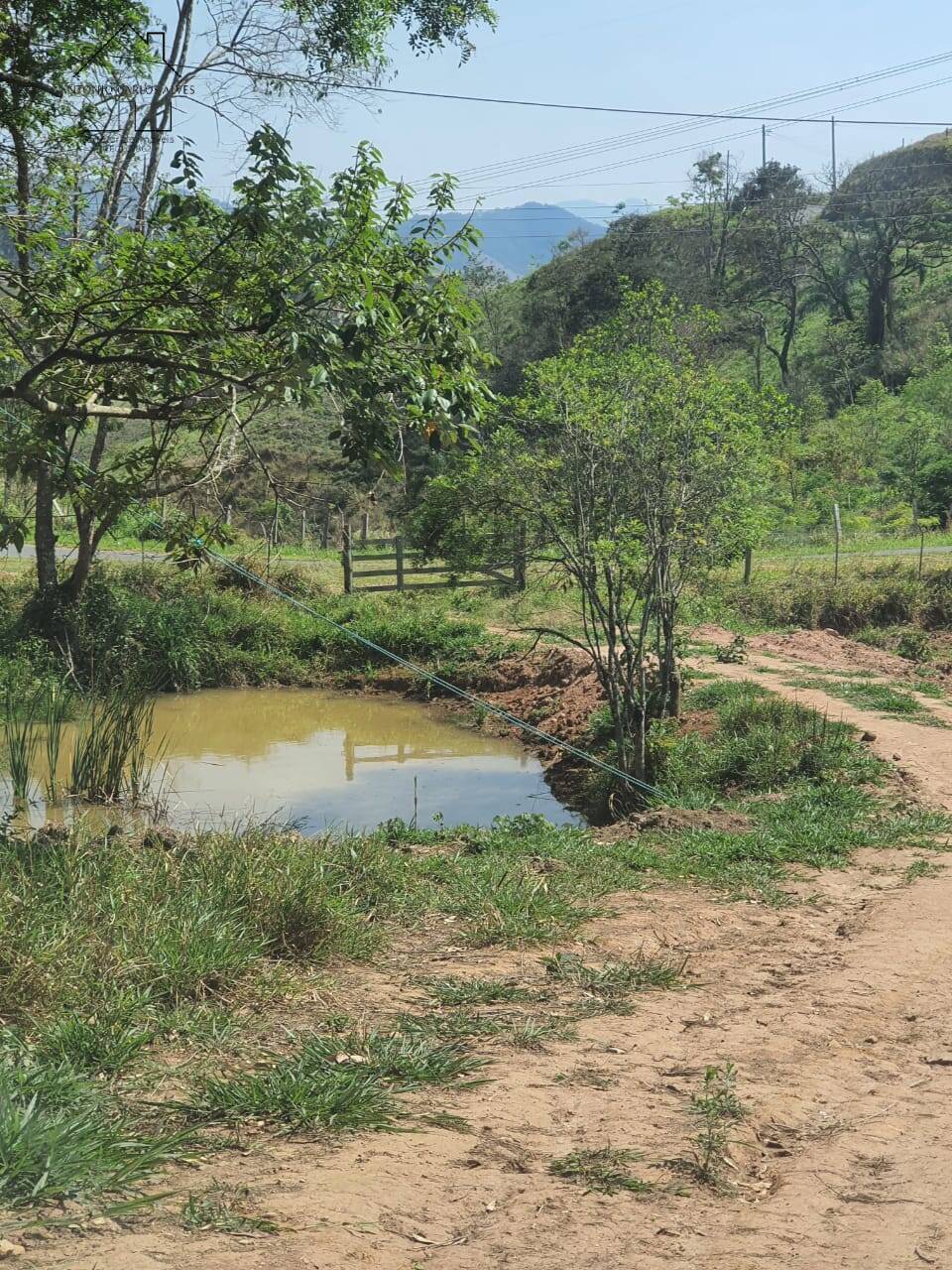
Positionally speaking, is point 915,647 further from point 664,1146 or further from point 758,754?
point 664,1146

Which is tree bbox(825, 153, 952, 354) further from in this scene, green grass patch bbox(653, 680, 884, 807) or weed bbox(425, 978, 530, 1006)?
weed bbox(425, 978, 530, 1006)

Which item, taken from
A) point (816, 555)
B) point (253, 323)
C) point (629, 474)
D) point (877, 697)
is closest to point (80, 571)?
point (629, 474)

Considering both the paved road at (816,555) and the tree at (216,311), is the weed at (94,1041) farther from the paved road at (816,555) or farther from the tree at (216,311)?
the paved road at (816,555)

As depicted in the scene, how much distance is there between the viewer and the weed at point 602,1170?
3.93 metres

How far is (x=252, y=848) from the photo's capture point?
279 inches

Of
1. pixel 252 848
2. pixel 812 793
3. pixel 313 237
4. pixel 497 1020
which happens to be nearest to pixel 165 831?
pixel 252 848

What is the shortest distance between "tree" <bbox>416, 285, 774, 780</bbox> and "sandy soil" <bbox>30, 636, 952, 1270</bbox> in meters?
5.20

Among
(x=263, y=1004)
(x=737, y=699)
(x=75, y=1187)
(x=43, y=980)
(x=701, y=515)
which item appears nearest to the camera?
(x=75, y=1187)

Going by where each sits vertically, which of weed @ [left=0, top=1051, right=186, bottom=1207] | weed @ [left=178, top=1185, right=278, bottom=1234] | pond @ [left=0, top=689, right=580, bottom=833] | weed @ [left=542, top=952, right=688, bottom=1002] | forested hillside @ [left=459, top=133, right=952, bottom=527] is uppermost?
forested hillside @ [left=459, top=133, right=952, bottom=527]

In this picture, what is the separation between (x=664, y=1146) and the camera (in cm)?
425

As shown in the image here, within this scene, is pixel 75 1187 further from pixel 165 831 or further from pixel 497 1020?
pixel 165 831

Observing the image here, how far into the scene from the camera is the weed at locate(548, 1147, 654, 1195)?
393 centimetres

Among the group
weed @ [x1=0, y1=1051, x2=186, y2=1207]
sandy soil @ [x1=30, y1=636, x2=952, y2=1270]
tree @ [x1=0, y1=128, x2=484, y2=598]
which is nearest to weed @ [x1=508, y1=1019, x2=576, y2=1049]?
sandy soil @ [x1=30, y1=636, x2=952, y2=1270]

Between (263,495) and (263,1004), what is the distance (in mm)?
34432
